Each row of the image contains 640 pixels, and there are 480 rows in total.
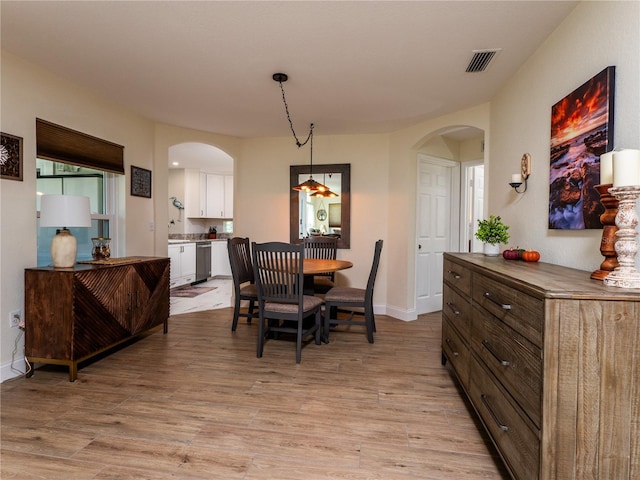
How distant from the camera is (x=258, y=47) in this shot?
244cm

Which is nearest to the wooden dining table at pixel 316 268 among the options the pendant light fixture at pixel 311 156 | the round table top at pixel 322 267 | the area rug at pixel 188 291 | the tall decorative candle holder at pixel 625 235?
the round table top at pixel 322 267

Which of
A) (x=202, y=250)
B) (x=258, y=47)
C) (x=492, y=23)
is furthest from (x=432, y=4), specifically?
(x=202, y=250)

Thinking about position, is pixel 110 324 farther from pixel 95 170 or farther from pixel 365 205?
pixel 365 205

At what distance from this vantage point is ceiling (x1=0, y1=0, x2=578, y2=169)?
2044 millimetres

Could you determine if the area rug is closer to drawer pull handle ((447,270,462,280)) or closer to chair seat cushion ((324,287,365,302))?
chair seat cushion ((324,287,365,302))

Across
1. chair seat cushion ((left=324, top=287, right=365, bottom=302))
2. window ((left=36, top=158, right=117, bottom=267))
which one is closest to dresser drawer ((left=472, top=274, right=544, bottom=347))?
chair seat cushion ((left=324, top=287, right=365, bottom=302))

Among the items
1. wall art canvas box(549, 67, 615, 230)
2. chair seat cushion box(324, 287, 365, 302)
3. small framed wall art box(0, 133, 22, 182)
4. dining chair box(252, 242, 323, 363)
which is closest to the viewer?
wall art canvas box(549, 67, 615, 230)

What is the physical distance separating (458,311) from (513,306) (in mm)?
983

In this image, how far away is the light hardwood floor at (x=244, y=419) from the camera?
1.72m

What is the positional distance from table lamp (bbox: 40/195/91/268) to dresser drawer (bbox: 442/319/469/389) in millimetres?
3029

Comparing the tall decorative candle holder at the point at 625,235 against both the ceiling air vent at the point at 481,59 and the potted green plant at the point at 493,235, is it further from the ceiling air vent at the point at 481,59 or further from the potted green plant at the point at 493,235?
the ceiling air vent at the point at 481,59

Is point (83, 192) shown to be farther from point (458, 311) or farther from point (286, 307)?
point (458, 311)

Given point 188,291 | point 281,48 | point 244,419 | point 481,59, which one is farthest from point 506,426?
point 188,291

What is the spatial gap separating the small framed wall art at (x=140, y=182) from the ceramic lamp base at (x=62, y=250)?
125 cm
